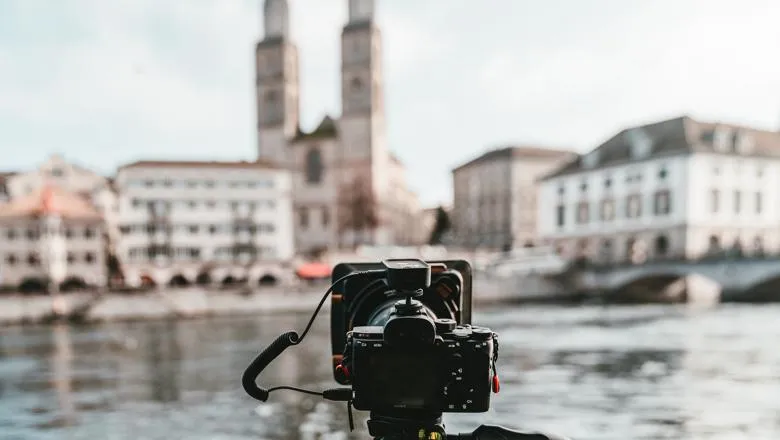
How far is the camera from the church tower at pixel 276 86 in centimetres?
6241

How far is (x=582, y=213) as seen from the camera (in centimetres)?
4700

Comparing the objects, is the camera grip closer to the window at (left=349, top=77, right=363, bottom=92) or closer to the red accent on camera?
the red accent on camera

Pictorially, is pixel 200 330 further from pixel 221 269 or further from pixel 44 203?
pixel 44 203

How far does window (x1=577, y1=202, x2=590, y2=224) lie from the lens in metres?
Result: 46.7

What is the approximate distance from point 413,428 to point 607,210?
4729cm

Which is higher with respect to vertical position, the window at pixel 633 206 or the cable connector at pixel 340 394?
the window at pixel 633 206

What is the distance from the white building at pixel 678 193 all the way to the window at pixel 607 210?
78 mm

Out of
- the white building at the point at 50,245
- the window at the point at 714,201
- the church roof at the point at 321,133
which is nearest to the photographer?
the window at the point at 714,201

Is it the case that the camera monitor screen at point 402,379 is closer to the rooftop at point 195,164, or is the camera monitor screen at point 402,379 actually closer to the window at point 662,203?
the window at point 662,203

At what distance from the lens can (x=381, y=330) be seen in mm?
1503

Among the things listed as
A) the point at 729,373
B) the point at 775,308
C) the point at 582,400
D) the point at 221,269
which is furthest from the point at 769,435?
the point at 221,269

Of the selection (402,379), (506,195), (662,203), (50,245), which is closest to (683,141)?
(662,203)

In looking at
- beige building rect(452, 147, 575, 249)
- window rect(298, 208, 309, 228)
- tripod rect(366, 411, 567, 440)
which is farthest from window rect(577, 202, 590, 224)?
tripod rect(366, 411, 567, 440)

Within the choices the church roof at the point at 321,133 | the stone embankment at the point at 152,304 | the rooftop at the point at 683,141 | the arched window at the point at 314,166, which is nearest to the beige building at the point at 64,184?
the stone embankment at the point at 152,304
